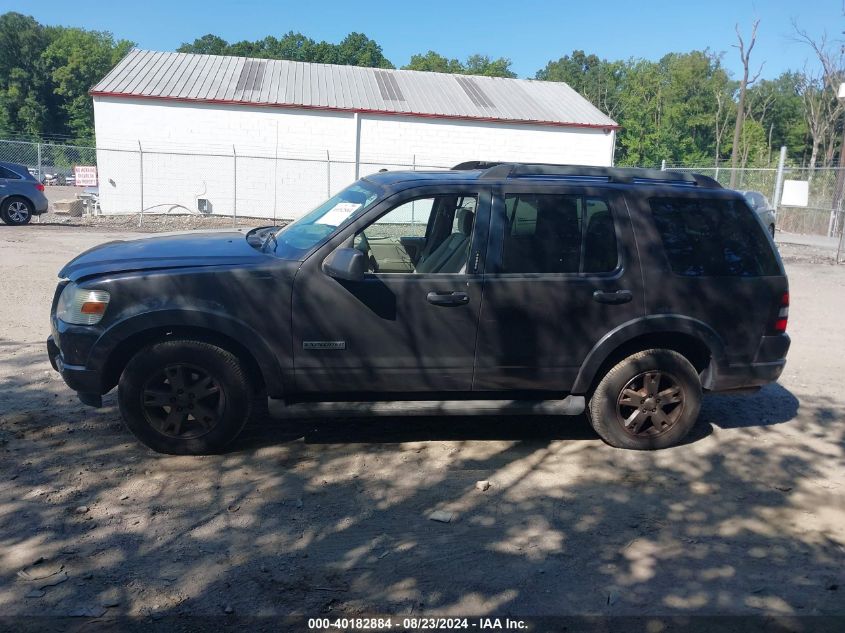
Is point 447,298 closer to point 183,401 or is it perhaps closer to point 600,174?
point 600,174

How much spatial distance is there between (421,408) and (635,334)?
152 centimetres

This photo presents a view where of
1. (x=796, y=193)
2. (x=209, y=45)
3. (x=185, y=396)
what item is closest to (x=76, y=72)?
(x=209, y=45)

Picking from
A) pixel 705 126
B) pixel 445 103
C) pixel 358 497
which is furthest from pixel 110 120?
pixel 705 126

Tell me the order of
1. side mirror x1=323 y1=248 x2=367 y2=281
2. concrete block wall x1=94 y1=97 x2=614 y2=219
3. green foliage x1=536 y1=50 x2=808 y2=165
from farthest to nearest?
1. green foliage x1=536 y1=50 x2=808 y2=165
2. concrete block wall x1=94 y1=97 x2=614 y2=219
3. side mirror x1=323 y1=248 x2=367 y2=281

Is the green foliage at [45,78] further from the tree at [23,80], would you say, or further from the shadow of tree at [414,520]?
the shadow of tree at [414,520]

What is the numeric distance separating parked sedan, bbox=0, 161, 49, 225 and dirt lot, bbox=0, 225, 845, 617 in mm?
13634

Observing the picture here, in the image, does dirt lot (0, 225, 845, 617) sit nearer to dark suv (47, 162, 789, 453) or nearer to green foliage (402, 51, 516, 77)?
dark suv (47, 162, 789, 453)

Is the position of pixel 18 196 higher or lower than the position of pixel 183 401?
higher

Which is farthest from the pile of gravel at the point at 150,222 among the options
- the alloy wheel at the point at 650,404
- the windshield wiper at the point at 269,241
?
the alloy wheel at the point at 650,404

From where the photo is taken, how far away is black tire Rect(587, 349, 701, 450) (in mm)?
5055

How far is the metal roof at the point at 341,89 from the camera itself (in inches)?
985

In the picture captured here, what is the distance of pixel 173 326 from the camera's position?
15.0 feet

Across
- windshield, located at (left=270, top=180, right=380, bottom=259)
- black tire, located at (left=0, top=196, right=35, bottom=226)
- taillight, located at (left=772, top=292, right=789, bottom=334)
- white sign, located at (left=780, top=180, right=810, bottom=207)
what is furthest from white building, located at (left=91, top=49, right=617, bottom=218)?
taillight, located at (left=772, top=292, right=789, bottom=334)

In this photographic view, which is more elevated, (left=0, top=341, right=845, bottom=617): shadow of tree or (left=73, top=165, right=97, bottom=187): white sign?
(left=73, top=165, right=97, bottom=187): white sign
